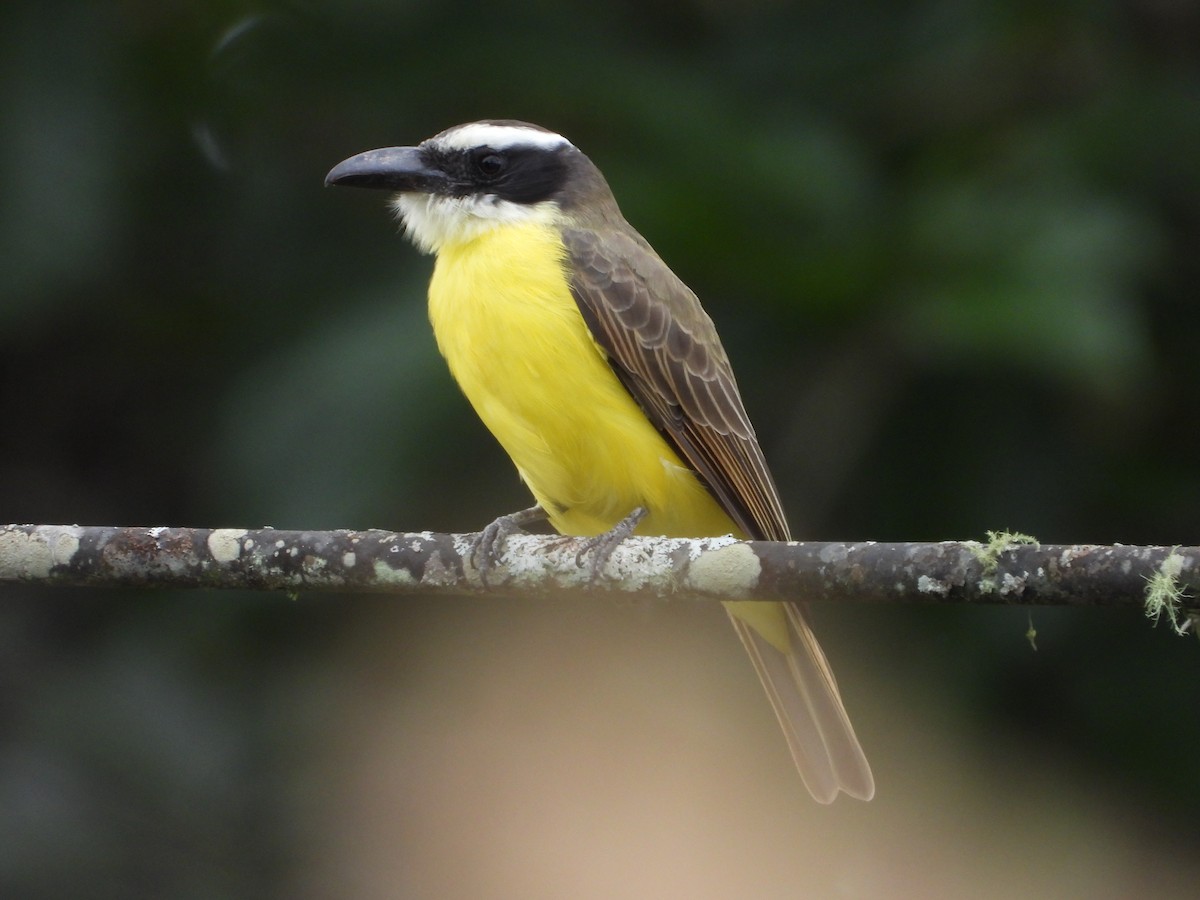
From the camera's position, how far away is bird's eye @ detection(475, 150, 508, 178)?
13.0ft

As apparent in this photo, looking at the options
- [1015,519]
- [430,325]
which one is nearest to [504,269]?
[430,325]

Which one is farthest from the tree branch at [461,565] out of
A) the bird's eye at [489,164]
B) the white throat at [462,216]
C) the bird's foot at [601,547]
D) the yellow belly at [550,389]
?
the bird's eye at [489,164]

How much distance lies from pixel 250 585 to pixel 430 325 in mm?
1559

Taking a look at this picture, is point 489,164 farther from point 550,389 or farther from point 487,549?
point 487,549

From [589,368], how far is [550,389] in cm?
14

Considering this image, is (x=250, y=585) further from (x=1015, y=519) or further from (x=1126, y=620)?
(x=1126, y=620)

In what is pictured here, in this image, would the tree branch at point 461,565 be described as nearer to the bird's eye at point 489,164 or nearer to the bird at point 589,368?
the bird at point 589,368

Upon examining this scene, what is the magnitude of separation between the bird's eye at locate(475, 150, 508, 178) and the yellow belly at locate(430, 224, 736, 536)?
263mm

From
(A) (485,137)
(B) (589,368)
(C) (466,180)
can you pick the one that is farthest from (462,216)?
(B) (589,368)

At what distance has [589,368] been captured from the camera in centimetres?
360

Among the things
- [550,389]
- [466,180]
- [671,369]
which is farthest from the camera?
[466,180]

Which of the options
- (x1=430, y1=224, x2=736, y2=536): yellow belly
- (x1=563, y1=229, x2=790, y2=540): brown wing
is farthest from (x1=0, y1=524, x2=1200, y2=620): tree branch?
(x1=563, y1=229, x2=790, y2=540): brown wing

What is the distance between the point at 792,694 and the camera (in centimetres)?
392

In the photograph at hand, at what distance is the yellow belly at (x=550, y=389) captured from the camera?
3521 millimetres
